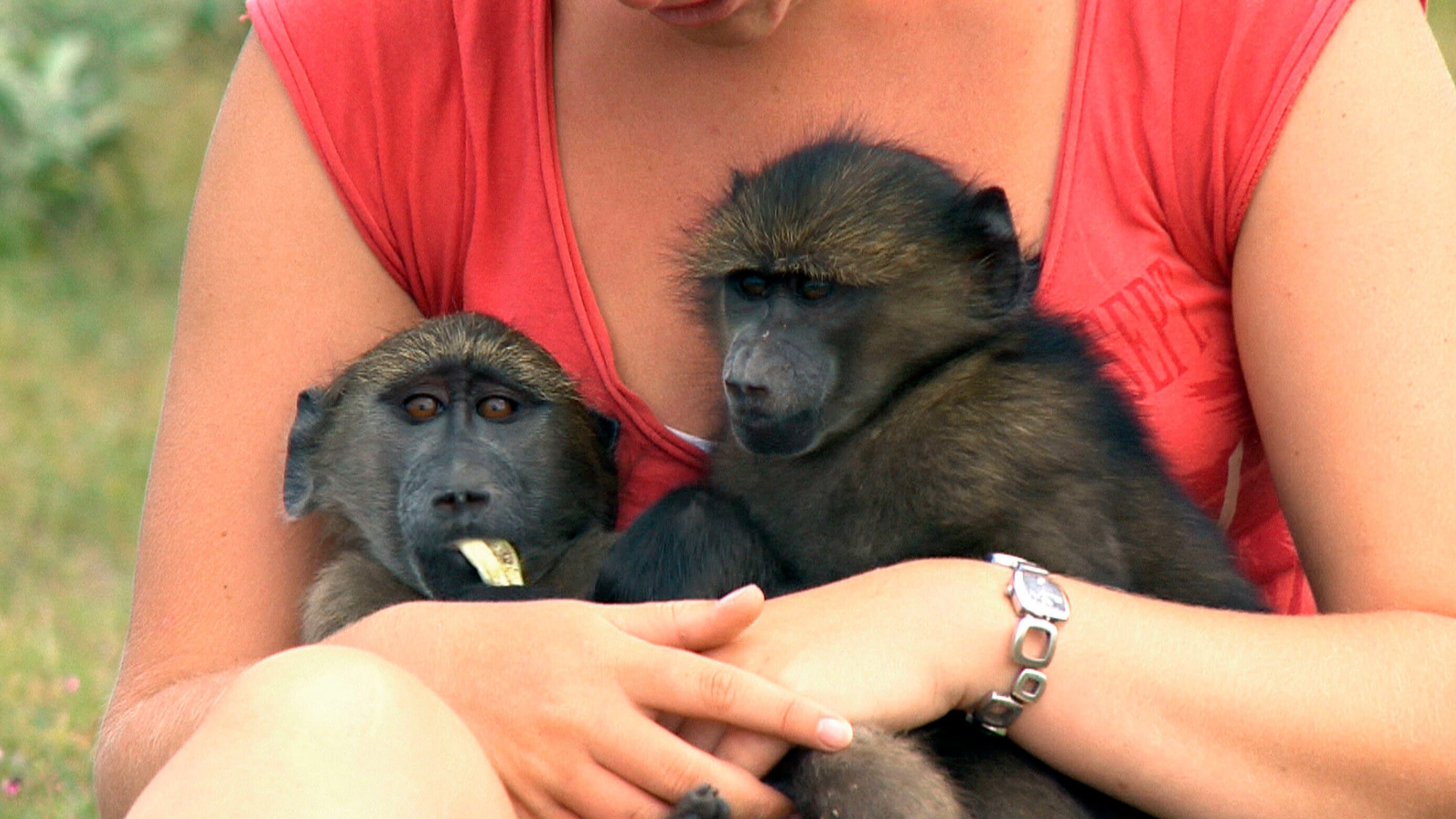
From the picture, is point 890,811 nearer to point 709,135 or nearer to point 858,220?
point 858,220

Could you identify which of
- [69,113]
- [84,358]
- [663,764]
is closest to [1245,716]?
[663,764]

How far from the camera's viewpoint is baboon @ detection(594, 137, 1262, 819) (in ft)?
8.05

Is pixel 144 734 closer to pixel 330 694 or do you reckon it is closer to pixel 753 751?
pixel 330 694

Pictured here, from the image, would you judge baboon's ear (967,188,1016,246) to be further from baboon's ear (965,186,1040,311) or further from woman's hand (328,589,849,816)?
→ woman's hand (328,589,849,816)

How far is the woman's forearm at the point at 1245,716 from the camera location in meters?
2.28

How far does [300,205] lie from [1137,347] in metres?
1.26

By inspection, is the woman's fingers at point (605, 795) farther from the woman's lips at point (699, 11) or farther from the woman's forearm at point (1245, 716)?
the woman's lips at point (699, 11)

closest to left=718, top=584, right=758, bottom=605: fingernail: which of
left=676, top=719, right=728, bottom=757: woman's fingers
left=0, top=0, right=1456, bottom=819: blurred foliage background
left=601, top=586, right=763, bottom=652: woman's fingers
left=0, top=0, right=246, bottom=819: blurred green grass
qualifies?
left=601, top=586, right=763, bottom=652: woman's fingers

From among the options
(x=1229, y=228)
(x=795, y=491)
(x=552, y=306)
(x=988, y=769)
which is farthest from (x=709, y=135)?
(x=988, y=769)

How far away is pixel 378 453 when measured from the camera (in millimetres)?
2990

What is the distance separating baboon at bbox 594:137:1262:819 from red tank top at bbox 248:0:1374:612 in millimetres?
109

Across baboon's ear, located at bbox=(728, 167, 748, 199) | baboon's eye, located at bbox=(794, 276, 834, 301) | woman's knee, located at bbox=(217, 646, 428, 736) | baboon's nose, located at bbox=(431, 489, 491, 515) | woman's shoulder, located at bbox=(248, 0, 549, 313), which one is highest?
woman's shoulder, located at bbox=(248, 0, 549, 313)

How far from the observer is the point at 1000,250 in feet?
8.51

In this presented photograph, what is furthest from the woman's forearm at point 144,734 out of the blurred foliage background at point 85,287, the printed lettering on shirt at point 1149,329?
the blurred foliage background at point 85,287
